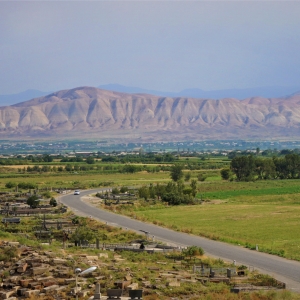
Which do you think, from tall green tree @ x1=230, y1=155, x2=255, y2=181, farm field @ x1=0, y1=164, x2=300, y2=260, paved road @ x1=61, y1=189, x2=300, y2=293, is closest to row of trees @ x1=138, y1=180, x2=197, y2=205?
farm field @ x1=0, y1=164, x2=300, y2=260

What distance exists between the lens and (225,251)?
2861cm

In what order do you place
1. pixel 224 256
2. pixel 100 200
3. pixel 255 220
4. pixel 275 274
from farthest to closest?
pixel 100 200, pixel 255 220, pixel 224 256, pixel 275 274

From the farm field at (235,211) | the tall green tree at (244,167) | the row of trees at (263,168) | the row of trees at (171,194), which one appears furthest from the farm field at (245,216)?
the row of trees at (263,168)

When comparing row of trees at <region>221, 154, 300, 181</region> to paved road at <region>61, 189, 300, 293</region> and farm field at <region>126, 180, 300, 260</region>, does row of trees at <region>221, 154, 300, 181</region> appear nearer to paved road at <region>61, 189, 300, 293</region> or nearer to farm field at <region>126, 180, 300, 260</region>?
farm field at <region>126, 180, 300, 260</region>

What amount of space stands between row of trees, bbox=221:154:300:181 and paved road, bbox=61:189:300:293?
33.8 metres

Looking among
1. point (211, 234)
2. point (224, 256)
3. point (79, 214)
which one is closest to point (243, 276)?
point (224, 256)

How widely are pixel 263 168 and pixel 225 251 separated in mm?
49944

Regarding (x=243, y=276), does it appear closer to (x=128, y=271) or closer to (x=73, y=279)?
(x=128, y=271)

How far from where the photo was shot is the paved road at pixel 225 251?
23.4 metres

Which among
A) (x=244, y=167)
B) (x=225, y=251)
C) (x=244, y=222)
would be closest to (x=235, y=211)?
(x=244, y=222)

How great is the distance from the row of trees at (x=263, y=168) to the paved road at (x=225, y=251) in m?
33.8

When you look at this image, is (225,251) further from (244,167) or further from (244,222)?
(244,167)

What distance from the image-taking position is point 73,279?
65.8 ft

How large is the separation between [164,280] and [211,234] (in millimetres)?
13659
